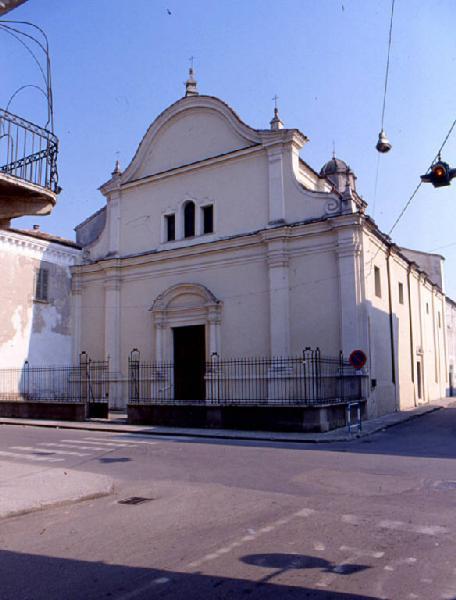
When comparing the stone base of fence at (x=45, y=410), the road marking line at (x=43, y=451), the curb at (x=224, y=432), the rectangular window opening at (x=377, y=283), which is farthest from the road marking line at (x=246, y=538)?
the rectangular window opening at (x=377, y=283)

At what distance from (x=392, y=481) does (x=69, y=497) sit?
5022 millimetres

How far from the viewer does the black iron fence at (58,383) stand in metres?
26.1

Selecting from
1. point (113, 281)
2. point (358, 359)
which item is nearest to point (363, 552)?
point (358, 359)

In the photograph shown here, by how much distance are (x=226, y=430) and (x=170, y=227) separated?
1226cm

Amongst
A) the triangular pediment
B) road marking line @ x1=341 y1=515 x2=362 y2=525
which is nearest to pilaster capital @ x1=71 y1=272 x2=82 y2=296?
the triangular pediment

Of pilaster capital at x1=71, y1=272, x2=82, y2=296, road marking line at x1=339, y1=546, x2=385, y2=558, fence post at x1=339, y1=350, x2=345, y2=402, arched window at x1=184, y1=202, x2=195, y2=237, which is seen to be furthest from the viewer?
pilaster capital at x1=71, y1=272, x2=82, y2=296

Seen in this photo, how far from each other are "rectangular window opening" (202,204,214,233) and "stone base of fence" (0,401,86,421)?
9517 millimetres

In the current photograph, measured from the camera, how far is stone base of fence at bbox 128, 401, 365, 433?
17.3 meters

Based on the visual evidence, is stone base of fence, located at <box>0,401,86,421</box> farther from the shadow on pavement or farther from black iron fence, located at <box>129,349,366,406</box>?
the shadow on pavement

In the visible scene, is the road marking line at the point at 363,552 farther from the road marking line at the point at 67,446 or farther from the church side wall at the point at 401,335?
the church side wall at the point at 401,335

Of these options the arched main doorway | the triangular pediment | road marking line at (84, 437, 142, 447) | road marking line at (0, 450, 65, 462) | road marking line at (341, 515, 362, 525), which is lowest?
road marking line at (84, 437, 142, 447)

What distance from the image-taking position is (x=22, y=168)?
852 centimetres

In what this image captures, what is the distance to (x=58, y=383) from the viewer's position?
91.6ft

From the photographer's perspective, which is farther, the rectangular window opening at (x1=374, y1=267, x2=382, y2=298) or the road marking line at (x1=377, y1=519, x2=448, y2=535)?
the rectangular window opening at (x1=374, y1=267, x2=382, y2=298)
